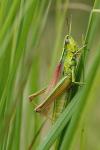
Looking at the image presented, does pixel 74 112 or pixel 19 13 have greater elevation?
pixel 19 13

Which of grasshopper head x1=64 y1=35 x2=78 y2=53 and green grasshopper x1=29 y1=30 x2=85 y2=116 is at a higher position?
grasshopper head x1=64 y1=35 x2=78 y2=53

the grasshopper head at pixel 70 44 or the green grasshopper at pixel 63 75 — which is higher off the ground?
the grasshopper head at pixel 70 44

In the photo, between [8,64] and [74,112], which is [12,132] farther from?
[74,112]

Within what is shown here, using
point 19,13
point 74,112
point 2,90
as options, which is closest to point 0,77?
point 2,90

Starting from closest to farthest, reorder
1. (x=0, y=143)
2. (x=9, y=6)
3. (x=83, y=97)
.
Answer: (x=83, y=97)
(x=0, y=143)
(x=9, y=6)

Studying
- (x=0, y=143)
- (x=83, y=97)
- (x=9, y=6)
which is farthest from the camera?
(x=9, y=6)

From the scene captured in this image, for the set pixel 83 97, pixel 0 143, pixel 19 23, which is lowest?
pixel 0 143

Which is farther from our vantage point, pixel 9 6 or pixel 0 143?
pixel 9 6
